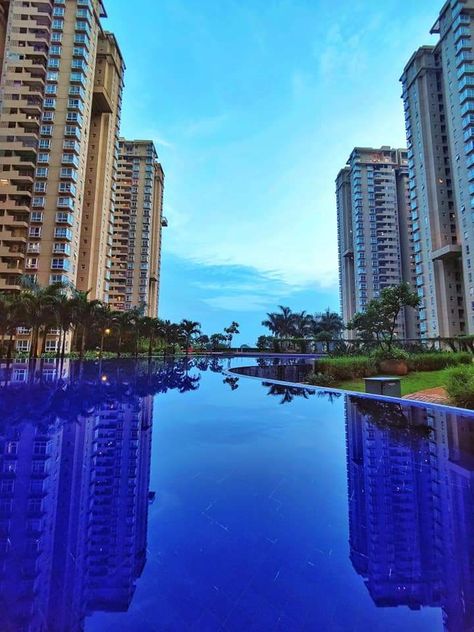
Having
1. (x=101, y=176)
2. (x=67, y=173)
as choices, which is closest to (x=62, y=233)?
(x=67, y=173)

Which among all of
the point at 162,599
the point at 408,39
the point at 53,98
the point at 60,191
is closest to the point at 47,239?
the point at 60,191

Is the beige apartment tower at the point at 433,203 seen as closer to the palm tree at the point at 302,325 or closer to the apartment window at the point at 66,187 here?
the palm tree at the point at 302,325

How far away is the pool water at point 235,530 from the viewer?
2.40 meters

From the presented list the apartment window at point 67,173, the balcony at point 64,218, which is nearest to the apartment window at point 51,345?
the balcony at point 64,218

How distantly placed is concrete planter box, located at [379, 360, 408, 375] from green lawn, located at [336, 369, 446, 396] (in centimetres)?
39

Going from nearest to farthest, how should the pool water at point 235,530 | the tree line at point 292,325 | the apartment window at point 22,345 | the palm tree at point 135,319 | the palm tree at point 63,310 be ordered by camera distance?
1. the pool water at point 235,530
2. the palm tree at point 63,310
3. the palm tree at point 135,319
4. the apartment window at point 22,345
5. the tree line at point 292,325

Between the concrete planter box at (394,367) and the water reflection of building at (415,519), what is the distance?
11259 mm

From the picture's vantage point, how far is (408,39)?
83.8 meters

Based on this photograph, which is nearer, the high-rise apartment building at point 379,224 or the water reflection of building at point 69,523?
the water reflection of building at point 69,523

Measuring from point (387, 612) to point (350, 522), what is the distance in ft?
4.20

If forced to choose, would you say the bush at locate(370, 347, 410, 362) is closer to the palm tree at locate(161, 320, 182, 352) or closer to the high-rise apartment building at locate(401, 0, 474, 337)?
the high-rise apartment building at locate(401, 0, 474, 337)

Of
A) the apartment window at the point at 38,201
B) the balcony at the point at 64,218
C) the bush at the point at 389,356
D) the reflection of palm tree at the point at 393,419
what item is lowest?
the reflection of palm tree at the point at 393,419

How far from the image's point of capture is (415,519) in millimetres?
3713

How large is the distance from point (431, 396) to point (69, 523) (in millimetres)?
12070
